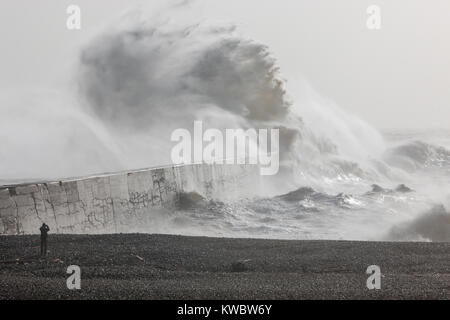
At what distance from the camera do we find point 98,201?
9.26 meters

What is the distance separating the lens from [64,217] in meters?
8.41

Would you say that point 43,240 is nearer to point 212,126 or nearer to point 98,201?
point 98,201

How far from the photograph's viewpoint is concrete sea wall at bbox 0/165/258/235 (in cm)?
762

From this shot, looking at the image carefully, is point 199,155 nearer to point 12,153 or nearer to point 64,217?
point 12,153

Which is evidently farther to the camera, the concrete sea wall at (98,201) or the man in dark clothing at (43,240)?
the concrete sea wall at (98,201)

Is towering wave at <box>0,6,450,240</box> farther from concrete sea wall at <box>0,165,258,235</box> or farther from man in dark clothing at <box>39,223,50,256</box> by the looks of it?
man in dark clothing at <box>39,223,50,256</box>

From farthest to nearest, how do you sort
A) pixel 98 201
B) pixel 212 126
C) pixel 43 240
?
pixel 212 126, pixel 98 201, pixel 43 240

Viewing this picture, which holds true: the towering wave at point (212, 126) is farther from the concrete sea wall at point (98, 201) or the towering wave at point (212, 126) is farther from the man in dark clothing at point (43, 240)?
the man in dark clothing at point (43, 240)

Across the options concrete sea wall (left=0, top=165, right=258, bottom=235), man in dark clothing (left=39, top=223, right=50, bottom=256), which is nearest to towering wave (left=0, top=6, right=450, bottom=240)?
concrete sea wall (left=0, top=165, right=258, bottom=235)

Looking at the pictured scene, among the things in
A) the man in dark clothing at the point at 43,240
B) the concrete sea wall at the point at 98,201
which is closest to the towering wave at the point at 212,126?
the concrete sea wall at the point at 98,201

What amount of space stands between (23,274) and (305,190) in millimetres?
10514

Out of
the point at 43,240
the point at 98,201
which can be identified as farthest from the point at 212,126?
the point at 43,240

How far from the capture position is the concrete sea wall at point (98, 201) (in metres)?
7.62

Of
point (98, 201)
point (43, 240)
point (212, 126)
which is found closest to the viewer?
point (43, 240)
